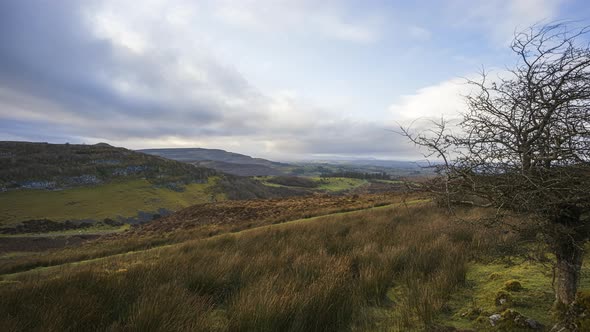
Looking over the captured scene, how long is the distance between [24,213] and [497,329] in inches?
1873

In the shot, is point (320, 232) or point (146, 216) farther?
point (146, 216)

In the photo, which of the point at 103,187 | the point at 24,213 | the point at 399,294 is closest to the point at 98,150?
the point at 103,187

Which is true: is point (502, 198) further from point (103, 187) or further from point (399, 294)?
point (103, 187)

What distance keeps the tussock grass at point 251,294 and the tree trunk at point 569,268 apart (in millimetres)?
1178

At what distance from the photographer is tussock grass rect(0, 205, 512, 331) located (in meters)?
2.94

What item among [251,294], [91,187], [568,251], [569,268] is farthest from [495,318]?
→ [91,187]

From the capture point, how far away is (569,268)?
275cm

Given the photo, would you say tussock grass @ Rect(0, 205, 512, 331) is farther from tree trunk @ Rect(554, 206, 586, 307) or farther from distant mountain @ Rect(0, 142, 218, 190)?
distant mountain @ Rect(0, 142, 218, 190)

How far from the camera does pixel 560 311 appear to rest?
2.79 meters

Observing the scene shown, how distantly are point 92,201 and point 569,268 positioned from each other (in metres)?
49.3

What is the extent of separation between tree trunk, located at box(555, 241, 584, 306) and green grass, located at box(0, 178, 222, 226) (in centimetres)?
4174

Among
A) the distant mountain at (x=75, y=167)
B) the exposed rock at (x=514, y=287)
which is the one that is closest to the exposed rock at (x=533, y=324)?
the exposed rock at (x=514, y=287)

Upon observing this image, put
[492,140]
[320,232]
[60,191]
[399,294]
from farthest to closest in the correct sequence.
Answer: [60,191]
[320,232]
[399,294]
[492,140]

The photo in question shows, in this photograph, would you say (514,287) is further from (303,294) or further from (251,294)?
(251,294)
